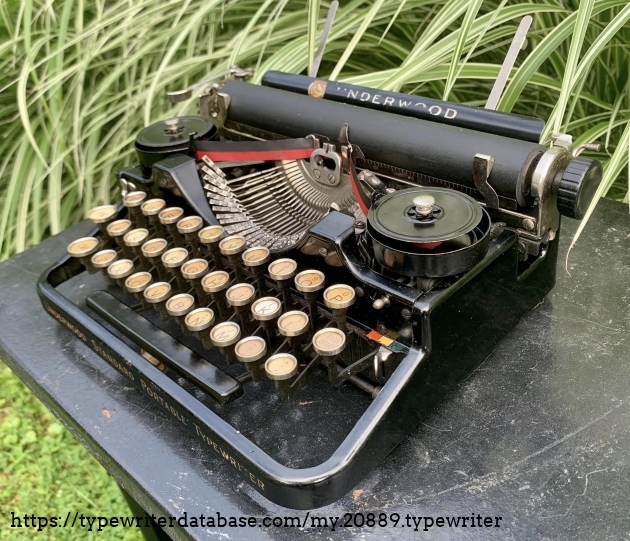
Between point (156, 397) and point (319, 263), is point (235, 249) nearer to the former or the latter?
point (319, 263)

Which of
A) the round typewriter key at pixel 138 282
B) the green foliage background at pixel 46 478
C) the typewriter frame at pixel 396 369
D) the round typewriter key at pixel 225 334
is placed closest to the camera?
the typewriter frame at pixel 396 369

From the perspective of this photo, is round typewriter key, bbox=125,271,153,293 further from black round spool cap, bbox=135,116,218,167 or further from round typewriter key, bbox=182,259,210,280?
black round spool cap, bbox=135,116,218,167

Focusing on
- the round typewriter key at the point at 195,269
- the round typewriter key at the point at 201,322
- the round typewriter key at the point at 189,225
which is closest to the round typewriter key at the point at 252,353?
the round typewriter key at the point at 201,322

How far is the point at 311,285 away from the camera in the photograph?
1034mm

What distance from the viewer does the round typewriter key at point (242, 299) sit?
1.10 metres

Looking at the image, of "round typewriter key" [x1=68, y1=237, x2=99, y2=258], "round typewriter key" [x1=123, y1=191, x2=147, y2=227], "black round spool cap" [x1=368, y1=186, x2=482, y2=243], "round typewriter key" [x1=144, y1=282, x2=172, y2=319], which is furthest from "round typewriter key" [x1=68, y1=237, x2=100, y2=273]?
"black round spool cap" [x1=368, y1=186, x2=482, y2=243]

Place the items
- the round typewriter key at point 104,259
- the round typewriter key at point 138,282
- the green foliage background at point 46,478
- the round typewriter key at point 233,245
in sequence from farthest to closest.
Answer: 1. the green foliage background at point 46,478
2. the round typewriter key at point 104,259
3. the round typewriter key at point 138,282
4. the round typewriter key at point 233,245

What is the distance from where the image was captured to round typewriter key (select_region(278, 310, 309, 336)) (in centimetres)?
102

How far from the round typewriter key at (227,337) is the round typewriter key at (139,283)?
262 millimetres

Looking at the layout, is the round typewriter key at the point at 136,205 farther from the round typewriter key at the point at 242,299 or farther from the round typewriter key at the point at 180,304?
the round typewriter key at the point at 242,299

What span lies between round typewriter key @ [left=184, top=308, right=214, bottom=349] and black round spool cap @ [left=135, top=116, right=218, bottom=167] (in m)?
0.46

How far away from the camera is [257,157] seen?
1313 millimetres

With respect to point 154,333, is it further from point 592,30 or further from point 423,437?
point 592,30

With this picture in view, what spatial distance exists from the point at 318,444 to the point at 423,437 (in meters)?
0.19
